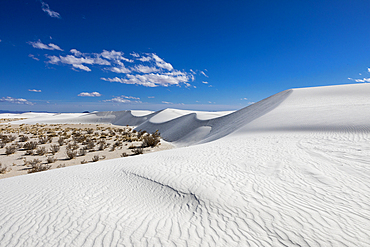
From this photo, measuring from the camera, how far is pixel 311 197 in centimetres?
316

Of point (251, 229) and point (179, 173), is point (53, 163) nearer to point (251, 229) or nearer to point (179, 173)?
point (179, 173)

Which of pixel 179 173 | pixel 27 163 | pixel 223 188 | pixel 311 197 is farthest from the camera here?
pixel 27 163

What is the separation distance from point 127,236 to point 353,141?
8956 millimetres

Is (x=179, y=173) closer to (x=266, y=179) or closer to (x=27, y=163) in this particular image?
(x=266, y=179)

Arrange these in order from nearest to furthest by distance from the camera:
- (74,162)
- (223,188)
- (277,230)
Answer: (277,230)
(223,188)
(74,162)

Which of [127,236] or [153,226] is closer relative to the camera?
[127,236]

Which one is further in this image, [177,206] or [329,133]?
[329,133]

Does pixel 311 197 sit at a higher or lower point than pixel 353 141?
lower

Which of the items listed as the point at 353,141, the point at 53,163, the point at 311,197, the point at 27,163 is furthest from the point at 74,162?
the point at 353,141

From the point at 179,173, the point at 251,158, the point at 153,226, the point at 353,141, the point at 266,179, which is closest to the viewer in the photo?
the point at 153,226

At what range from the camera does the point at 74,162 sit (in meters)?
8.78

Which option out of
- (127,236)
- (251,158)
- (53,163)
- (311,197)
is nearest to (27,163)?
(53,163)

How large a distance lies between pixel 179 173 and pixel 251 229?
2577 mm

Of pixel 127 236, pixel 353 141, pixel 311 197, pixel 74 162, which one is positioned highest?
pixel 353 141
